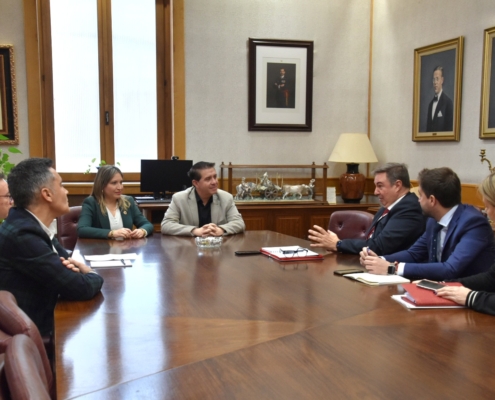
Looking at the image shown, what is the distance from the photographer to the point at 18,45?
16.1 feet

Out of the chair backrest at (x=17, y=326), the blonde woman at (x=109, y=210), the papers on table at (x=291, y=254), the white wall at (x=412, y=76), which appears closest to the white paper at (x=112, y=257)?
the blonde woman at (x=109, y=210)

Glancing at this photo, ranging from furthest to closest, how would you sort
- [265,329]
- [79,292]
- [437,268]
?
1. [437,268]
2. [79,292]
3. [265,329]

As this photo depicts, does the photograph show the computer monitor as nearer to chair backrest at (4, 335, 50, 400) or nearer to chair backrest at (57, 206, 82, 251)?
chair backrest at (57, 206, 82, 251)

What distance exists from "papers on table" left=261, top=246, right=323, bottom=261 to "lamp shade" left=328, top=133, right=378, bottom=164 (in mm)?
2507

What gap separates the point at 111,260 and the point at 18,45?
3.16m

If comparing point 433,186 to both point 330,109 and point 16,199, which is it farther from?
point 330,109

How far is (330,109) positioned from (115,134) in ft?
7.57

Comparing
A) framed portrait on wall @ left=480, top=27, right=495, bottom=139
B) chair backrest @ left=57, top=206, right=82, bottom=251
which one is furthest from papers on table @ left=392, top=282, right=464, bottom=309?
chair backrest @ left=57, top=206, right=82, bottom=251

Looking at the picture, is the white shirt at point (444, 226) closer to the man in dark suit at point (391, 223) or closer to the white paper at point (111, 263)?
the man in dark suit at point (391, 223)

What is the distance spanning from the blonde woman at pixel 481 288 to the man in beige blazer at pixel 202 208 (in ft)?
5.98

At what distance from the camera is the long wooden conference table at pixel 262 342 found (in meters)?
1.22

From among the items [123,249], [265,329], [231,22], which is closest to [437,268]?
[265,329]

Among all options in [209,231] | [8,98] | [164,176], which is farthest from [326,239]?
[8,98]

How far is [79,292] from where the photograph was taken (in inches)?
77.5
